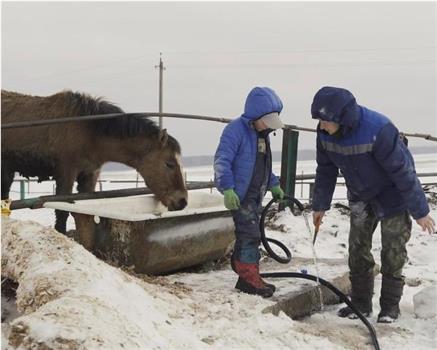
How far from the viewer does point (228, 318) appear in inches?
119

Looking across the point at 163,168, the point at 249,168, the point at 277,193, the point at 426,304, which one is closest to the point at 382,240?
the point at 426,304

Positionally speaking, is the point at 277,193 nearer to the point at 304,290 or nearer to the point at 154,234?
the point at 304,290

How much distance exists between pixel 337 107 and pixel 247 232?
107 cm

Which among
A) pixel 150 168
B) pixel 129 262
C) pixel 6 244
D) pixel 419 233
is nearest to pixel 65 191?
pixel 150 168

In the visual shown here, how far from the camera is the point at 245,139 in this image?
3730 mm

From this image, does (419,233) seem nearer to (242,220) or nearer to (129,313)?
(242,220)

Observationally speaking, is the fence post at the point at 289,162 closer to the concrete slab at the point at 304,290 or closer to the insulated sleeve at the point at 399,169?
the concrete slab at the point at 304,290

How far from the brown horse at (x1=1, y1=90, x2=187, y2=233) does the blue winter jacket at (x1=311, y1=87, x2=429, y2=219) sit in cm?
Answer: 256

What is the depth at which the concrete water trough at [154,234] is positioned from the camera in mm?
4129

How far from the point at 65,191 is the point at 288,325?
3610 millimetres

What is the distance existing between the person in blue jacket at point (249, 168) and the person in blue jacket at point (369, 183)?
35 cm

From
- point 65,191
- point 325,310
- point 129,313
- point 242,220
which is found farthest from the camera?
point 65,191

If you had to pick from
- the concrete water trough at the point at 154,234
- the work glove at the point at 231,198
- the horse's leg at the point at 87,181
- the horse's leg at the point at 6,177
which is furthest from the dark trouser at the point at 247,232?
the horse's leg at the point at 6,177

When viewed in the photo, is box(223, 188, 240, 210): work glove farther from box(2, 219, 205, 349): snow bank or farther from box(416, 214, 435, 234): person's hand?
box(416, 214, 435, 234): person's hand
